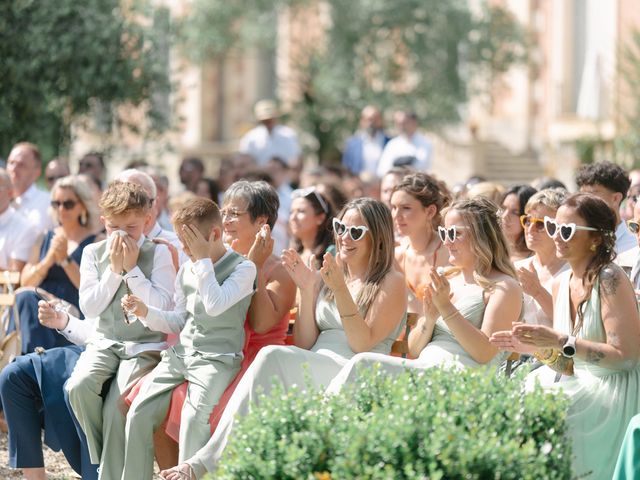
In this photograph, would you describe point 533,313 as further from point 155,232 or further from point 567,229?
point 155,232

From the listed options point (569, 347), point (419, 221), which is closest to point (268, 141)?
point (419, 221)

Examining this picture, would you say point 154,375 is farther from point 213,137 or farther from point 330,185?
point 213,137

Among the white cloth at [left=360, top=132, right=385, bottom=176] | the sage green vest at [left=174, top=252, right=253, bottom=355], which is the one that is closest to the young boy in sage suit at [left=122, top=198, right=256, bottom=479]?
the sage green vest at [left=174, top=252, right=253, bottom=355]

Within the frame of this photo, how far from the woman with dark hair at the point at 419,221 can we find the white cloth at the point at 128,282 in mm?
1499

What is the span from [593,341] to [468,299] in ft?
2.62

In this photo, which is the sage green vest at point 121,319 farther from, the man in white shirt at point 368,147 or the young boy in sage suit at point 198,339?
the man in white shirt at point 368,147

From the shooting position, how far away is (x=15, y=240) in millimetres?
7980

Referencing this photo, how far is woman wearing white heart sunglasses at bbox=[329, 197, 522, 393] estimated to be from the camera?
547cm

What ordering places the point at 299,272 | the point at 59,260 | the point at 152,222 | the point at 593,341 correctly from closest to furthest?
the point at 593,341 < the point at 299,272 < the point at 152,222 < the point at 59,260

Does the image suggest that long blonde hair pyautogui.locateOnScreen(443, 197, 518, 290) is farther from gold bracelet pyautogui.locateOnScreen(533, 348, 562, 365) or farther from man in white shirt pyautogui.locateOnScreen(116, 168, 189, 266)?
man in white shirt pyautogui.locateOnScreen(116, 168, 189, 266)

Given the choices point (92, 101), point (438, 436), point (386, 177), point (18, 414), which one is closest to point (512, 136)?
point (92, 101)

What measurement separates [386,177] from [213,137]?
25891 millimetres

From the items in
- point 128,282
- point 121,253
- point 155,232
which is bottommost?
point 128,282

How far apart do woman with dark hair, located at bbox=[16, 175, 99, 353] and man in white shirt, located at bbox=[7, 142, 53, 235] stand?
1.30 m
